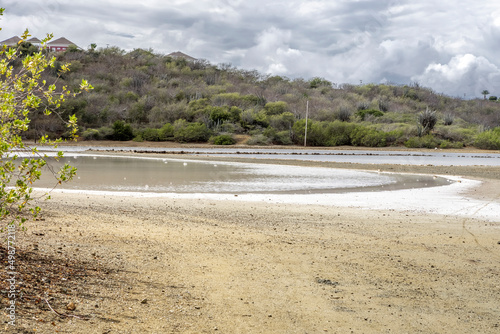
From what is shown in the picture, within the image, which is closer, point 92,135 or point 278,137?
point 92,135

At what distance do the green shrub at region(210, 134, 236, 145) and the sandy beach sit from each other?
33560 millimetres

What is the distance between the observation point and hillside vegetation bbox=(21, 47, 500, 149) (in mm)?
45312

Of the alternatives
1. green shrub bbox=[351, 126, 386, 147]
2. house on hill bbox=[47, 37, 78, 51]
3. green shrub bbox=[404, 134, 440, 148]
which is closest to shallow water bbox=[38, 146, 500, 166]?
green shrub bbox=[404, 134, 440, 148]

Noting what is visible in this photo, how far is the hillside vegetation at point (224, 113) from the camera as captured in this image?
149 feet

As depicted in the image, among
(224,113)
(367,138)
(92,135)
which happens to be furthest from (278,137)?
(92,135)

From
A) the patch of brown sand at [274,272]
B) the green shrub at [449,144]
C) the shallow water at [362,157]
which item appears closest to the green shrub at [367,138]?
the shallow water at [362,157]

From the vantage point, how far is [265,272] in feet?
18.7

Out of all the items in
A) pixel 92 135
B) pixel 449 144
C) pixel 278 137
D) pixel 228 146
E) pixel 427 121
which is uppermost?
pixel 427 121

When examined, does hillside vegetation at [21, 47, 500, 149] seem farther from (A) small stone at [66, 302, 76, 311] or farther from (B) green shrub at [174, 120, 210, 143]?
(A) small stone at [66, 302, 76, 311]

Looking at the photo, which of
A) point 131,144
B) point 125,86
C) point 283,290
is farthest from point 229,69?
point 283,290

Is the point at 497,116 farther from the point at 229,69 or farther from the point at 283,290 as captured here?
the point at 283,290

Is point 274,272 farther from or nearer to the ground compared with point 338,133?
nearer to the ground

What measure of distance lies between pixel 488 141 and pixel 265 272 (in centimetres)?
4514

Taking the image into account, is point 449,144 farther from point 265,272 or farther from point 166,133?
point 265,272
